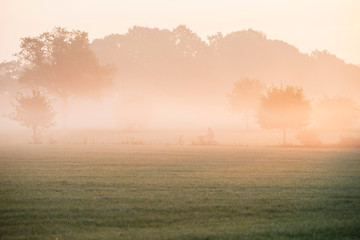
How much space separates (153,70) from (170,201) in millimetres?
116112

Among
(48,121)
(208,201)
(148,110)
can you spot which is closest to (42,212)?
(208,201)

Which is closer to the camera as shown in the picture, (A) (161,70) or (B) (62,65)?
(B) (62,65)

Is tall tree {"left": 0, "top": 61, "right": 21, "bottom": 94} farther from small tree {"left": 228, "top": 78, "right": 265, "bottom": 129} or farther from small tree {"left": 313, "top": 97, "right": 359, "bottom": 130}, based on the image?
small tree {"left": 313, "top": 97, "right": 359, "bottom": 130}

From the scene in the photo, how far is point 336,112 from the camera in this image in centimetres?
6350

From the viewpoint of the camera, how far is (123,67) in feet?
400

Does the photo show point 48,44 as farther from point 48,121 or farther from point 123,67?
point 123,67

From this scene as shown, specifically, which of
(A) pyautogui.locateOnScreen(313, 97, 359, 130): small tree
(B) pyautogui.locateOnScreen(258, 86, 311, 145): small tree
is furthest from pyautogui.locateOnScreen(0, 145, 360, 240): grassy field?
(A) pyautogui.locateOnScreen(313, 97, 359, 130): small tree

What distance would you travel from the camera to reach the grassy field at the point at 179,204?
7621mm

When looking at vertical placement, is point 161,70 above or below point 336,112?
above

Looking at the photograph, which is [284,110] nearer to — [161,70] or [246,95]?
[246,95]

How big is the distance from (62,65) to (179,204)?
66.4 metres

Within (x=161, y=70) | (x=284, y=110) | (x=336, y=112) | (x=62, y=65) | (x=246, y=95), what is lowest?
(x=284, y=110)

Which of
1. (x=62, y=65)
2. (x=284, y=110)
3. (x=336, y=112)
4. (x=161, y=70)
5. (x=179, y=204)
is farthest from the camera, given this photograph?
(x=161, y=70)

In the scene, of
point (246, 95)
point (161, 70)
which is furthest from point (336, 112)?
point (161, 70)
